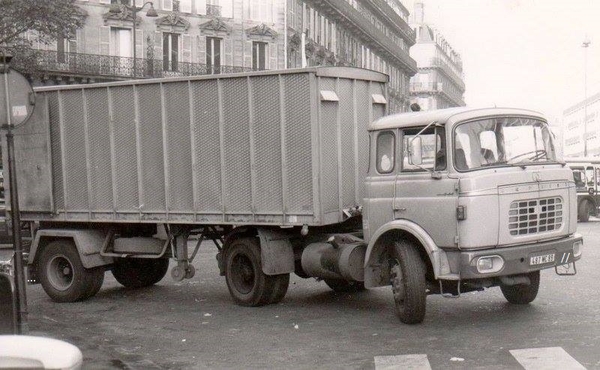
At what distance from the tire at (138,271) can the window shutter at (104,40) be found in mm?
34365

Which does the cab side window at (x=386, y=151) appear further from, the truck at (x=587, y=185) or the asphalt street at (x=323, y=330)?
the truck at (x=587, y=185)

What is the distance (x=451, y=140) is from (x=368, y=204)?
136cm

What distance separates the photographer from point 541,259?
10094 mm

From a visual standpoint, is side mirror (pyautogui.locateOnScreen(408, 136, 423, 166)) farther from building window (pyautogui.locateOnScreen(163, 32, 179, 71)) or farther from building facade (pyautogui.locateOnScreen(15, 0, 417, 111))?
building window (pyautogui.locateOnScreen(163, 32, 179, 71))

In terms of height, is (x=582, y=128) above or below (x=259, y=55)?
below

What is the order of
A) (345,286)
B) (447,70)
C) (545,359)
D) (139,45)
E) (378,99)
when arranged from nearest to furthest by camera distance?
(545,359) → (378,99) → (345,286) → (139,45) → (447,70)

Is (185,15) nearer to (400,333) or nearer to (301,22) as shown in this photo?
(301,22)

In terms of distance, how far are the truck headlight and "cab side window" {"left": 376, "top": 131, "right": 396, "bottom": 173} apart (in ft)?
5.33

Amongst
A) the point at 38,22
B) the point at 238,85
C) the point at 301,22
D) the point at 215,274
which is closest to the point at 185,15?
the point at 301,22

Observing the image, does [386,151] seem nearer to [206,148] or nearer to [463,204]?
[463,204]

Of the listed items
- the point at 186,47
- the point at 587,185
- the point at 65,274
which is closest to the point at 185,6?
the point at 186,47

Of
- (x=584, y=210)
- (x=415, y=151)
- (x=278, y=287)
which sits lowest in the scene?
(x=584, y=210)

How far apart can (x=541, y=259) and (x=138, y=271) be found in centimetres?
683

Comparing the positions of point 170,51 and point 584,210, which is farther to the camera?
point 170,51
